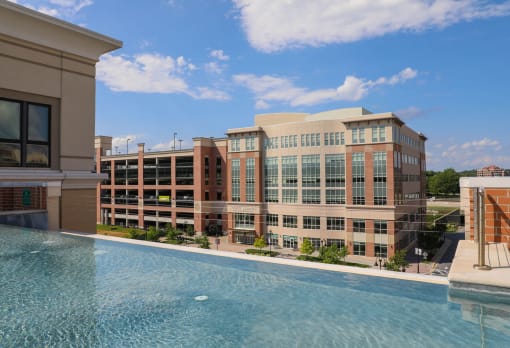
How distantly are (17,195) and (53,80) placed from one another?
193 inches

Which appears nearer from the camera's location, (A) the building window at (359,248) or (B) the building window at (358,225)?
(B) the building window at (358,225)

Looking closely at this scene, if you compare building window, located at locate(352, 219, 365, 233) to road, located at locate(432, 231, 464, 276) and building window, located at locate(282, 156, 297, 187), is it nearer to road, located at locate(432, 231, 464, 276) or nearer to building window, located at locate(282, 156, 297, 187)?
road, located at locate(432, 231, 464, 276)

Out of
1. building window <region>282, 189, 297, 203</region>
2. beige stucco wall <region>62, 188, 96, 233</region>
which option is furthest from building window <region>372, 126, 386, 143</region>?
beige stucco wall <region>62, 188, 96, 233</region>

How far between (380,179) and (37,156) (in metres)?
37.5

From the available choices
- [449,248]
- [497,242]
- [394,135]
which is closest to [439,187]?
[449,248]

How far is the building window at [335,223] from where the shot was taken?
44.6 metres

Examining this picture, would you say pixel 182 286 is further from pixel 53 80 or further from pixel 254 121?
pixel 254 121

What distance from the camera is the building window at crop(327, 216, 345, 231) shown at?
146ft

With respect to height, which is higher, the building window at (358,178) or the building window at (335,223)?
the building window at (358,178)

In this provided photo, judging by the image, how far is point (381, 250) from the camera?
41.1 meters

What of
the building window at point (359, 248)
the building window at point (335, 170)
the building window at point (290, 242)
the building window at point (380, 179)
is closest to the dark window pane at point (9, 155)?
the building window at point (380, 179)

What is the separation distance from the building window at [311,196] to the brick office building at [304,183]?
0.46 feet

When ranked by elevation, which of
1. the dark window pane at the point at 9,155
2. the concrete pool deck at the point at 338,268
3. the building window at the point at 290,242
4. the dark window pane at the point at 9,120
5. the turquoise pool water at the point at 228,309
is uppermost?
the dark window pane at the point at 9,120

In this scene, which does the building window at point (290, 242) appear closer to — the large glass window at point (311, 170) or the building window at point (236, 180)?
the large glass window at point (311, 170)
